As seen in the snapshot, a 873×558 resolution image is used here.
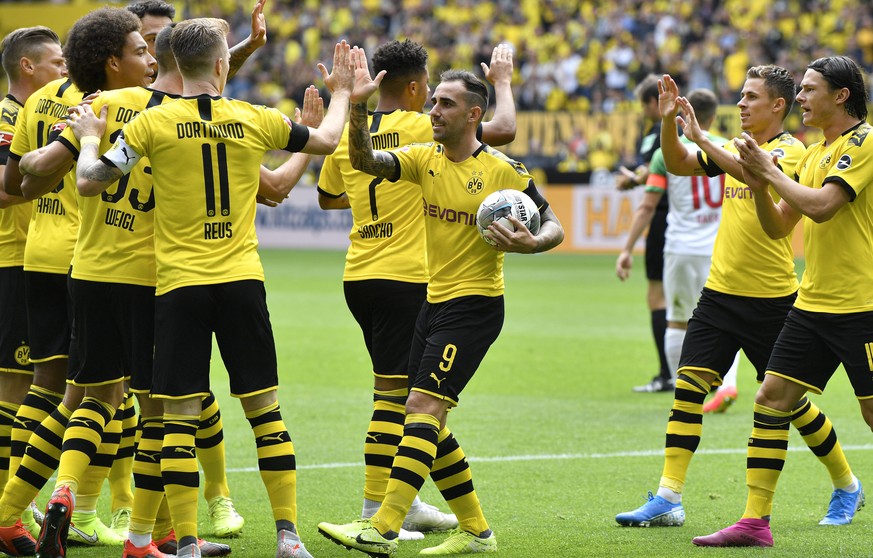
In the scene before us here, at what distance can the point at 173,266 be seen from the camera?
529cm

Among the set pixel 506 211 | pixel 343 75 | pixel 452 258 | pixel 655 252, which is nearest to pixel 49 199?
pixel 343 75

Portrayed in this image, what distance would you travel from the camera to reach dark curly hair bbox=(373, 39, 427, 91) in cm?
646

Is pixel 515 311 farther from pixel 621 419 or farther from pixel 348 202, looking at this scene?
pixel 348 202

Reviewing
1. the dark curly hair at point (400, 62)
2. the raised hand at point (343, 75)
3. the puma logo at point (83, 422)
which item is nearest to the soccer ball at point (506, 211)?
the raised hand at point (343, 75)

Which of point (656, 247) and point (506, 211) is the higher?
point (506, 211)

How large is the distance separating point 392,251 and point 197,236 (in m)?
1.40

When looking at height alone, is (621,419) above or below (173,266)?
below

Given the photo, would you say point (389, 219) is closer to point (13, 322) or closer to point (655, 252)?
point (13, 322)

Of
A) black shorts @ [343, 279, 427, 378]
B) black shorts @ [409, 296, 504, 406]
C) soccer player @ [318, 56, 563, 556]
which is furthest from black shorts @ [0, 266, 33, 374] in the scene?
black shorts @ [409, 296, 504, 406]

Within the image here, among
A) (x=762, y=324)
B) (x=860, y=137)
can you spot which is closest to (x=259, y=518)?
(x=762, y=324)

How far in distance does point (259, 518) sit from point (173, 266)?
2.00 meters

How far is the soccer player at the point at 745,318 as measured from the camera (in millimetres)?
6543

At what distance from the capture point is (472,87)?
5.90 meters

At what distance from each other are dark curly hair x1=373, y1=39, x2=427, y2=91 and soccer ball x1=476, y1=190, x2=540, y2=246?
1.16 meters
